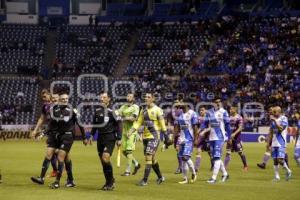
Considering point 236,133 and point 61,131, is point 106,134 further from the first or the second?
point 236,133

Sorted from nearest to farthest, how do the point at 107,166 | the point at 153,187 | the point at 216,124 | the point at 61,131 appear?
1. the point at 107,166
2. the point at 61,131
3. the point at 153,187
4. the point at 216,124

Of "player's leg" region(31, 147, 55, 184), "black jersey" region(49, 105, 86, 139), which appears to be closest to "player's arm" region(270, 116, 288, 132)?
"black jersey" region(49, 105, 86, 139)

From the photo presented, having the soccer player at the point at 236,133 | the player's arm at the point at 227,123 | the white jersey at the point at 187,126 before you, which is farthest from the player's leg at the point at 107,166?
the soccer player at the point at 236,133

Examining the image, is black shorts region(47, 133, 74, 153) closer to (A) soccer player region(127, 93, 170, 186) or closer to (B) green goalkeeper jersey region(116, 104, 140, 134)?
(A) soccer player region(127, 93, 170, 186)

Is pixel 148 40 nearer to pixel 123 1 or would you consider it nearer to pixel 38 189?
pixel 123 1

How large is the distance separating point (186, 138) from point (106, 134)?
3212 mm

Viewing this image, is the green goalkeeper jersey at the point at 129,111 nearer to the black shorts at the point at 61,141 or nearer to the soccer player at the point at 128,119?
the soccer player at the point at 128,119

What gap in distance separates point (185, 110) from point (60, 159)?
4.70 m

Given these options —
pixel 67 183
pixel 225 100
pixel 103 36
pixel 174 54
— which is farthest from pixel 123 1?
pixel 67 183

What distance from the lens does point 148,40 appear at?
211ft

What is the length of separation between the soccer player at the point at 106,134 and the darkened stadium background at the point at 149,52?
100 feet

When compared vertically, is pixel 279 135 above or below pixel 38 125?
below

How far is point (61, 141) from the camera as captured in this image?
17.9m

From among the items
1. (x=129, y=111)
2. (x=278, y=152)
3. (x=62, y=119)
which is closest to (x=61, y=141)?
(x=62, y=119)
